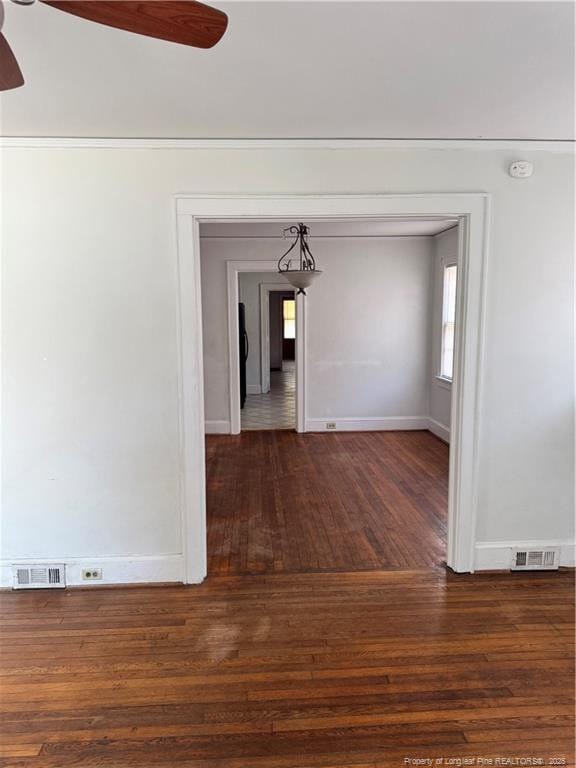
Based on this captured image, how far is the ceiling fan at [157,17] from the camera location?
3.82ft

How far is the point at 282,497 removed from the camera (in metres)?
4.34

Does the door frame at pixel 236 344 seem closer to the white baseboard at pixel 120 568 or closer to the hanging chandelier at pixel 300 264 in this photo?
the hanging chandelier at pixel 300 264

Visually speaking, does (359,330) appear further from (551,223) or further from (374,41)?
(374,41)

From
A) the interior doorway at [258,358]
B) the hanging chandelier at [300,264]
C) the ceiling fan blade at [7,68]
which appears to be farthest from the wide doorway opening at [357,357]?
the ceiling fan blade at [7,68]

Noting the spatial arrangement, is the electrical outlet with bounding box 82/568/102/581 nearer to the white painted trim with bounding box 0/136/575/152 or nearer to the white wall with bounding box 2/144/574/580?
the white wall with bounding box 2/144/574/580

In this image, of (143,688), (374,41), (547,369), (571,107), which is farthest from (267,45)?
(143,688)

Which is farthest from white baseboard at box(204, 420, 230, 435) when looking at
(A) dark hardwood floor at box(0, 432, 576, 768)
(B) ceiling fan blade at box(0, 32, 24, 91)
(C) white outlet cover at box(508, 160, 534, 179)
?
(B) ceiling fan blade at box(0, 32, 24, 91)

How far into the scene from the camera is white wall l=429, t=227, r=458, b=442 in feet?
19.7

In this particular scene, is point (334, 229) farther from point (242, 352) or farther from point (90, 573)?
point (90, 573)

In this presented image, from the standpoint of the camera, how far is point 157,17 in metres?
1.21

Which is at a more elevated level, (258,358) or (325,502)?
(258,358)

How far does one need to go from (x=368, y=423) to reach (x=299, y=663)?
4.47m

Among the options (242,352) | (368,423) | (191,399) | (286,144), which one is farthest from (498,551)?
(242,352)

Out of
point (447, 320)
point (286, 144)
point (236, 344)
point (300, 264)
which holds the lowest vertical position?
point (236, 344)
